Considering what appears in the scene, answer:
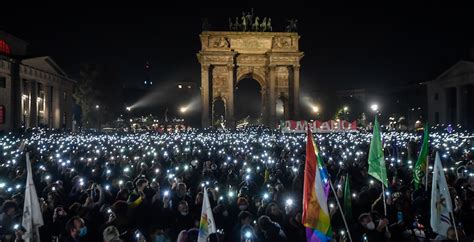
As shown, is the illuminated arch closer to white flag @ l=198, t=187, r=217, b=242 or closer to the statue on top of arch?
the statue on top of arch

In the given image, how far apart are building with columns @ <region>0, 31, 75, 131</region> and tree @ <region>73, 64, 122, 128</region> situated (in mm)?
4165

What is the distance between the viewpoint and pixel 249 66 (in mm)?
85188

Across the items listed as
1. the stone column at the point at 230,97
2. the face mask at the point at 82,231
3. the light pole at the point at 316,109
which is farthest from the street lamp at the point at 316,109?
the face mask at the point at 82,231

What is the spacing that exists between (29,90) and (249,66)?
106 ft

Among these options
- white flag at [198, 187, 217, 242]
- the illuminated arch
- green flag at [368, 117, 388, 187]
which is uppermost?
the illuminated arch

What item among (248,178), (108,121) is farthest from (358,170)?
(108,121)

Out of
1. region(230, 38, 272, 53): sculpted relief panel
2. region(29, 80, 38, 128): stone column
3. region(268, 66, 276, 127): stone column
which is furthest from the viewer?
region(268, 66, 276, 127): stone column

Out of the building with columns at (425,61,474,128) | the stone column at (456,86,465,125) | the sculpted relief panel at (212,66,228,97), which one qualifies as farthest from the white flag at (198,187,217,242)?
the stone column at (456,86,465,125)

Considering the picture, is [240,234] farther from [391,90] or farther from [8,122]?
[391,90]

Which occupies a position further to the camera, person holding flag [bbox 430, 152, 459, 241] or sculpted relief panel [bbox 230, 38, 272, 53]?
sculpted relief panel [bbox 230, 38, 272, 53]

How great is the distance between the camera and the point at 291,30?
84938mm

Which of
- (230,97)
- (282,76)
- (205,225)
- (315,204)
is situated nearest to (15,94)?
(230,97)

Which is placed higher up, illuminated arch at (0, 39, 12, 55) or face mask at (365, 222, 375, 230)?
illuminated arch at (0, 39, 12, 55)

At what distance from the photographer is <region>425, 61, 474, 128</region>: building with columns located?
78625 mm
